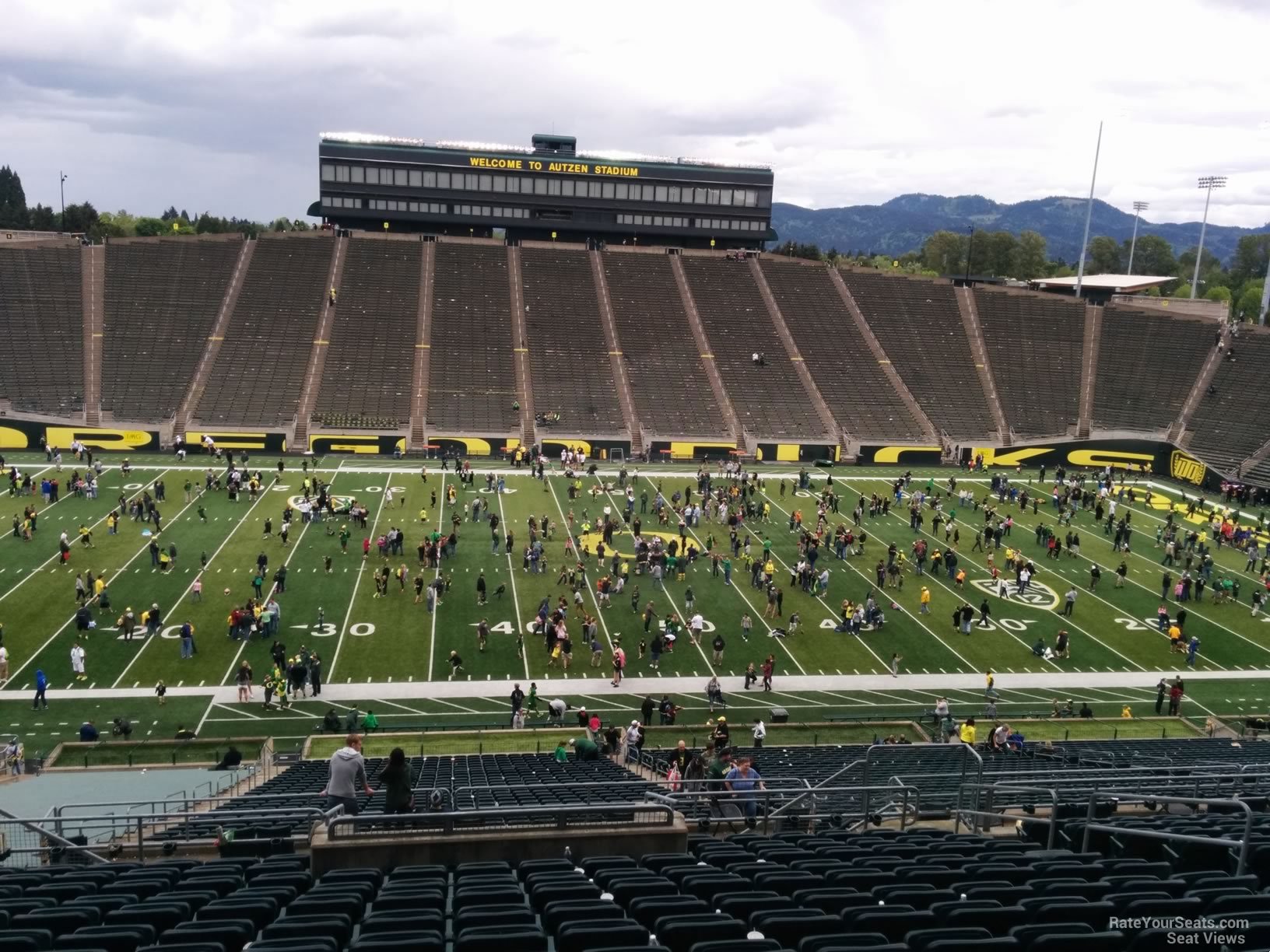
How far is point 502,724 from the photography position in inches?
918

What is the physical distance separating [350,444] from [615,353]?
18748mm

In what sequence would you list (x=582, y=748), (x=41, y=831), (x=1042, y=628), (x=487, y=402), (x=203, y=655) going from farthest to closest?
A: (x=487, y=402) < (x=1042, y=628) < (x=203, y=655) < (x=582, y=748) < (x=41, y=831)

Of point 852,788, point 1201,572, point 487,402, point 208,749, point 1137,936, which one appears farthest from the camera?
point 487,402

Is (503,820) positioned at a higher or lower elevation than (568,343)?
lower

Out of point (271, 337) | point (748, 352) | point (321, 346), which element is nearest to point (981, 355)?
point (748, 352)

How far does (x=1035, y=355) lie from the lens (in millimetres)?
64812

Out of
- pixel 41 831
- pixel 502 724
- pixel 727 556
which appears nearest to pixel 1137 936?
pixel 41 831

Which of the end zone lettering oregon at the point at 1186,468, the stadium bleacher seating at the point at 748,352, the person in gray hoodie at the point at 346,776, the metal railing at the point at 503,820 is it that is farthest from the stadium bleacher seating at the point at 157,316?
the end zone lettering oregon at the point at 1186,468

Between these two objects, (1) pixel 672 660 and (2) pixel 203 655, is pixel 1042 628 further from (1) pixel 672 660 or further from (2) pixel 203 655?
(2) pixel 203 655

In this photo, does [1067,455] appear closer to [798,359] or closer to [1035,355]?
[1035,355]

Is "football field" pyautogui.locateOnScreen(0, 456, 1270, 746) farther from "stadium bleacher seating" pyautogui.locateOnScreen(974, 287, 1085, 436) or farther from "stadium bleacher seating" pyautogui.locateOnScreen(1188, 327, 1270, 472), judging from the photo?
"stadium bleacher seating" pyautogui.locateOnScreen(974, 287, 1085, 436)

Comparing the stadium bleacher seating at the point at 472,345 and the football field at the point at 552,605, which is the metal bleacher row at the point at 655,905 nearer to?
the football field at the point at 552,605

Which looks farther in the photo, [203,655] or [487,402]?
[487,402]

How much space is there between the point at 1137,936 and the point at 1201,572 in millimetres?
35382
